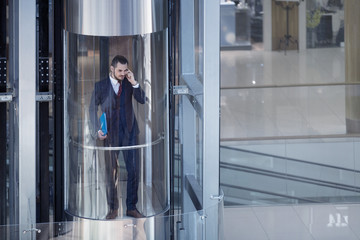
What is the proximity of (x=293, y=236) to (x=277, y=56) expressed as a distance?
31.1 feet

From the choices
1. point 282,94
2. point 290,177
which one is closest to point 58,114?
point 290,177

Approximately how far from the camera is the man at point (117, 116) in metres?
5.56

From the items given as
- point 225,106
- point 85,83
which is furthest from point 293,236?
point 225,106

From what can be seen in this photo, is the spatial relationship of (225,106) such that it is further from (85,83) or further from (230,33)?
(85,83)

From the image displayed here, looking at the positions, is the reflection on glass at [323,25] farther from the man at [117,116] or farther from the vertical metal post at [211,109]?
the man at [117,116]

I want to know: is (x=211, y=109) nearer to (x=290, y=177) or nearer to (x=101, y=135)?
(x=101, y=135)

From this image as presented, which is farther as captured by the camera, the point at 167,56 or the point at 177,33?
the point at 177,33

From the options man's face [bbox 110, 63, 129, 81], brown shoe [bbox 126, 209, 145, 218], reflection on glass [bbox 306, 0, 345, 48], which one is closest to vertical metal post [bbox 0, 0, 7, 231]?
man's face [bbox 110, 63, 129, 81]

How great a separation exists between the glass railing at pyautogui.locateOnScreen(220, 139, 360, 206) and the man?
4508mm

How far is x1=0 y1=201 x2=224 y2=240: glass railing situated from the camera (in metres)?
5.30

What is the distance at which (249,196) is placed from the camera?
1022 centimetres

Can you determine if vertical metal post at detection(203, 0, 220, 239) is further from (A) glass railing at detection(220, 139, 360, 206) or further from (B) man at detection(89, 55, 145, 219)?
(A) glass railing at detection(220, 139, 360, 206)

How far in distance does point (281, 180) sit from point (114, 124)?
5.37 m

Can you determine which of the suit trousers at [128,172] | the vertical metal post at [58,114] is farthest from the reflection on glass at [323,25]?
the suit trousers at [128,172]
